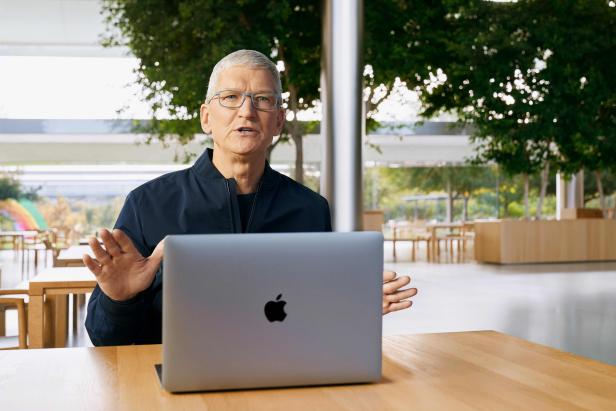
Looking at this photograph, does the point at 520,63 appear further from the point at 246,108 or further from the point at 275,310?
the point at 275,310

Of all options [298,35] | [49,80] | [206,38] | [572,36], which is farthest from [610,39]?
[49,80]

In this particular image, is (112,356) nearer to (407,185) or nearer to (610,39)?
(610,39)

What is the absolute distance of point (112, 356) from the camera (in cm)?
181

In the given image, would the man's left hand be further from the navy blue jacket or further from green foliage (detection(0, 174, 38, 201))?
green foliage (detection(0, 174, 38, 201))

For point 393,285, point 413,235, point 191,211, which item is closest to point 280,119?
point 191,211

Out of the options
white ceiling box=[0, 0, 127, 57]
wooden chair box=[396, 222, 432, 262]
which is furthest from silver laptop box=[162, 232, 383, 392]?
wooden chair box=[396, 222, 432, 262]

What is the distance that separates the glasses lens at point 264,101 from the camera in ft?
7.30

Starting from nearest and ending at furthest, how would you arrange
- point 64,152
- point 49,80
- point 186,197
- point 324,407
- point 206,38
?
point 324,407, point 186,197, point 206,38, point 49,80, point 64,152

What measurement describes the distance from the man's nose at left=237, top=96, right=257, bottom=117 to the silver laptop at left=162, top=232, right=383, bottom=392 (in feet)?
2.66

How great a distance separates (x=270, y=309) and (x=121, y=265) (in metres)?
0.41

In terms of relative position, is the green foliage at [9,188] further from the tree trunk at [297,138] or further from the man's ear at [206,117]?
the man's ear at [206,117]

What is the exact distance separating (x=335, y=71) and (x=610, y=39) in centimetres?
428

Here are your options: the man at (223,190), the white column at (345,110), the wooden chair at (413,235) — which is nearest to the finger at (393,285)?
the man at (223,190)

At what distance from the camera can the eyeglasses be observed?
221 centimetres
